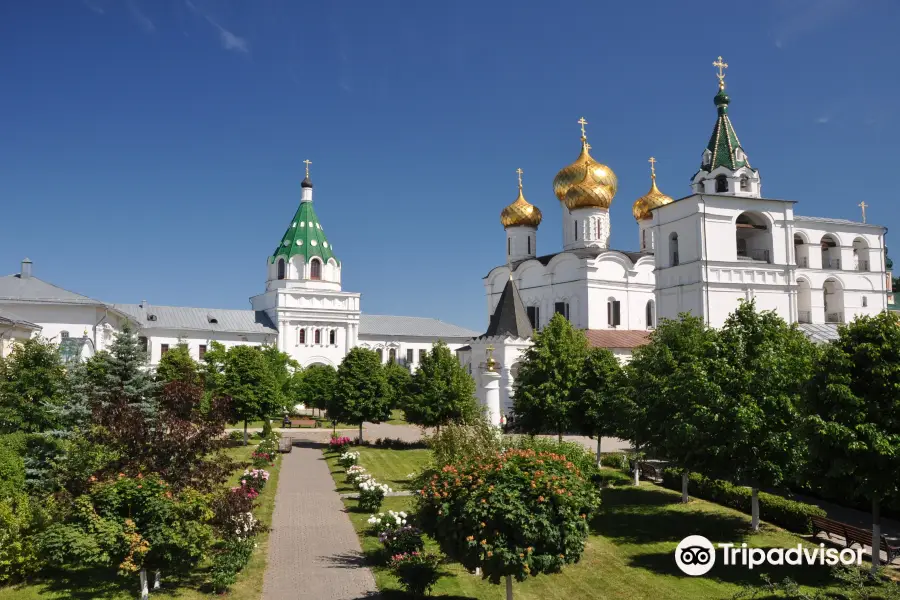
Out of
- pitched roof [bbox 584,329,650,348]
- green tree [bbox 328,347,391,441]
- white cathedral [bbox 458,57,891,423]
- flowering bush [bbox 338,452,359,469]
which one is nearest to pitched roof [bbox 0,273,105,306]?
green tree [bbox 328,347,391,441]

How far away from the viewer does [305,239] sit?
63812 mm

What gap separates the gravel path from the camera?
12.5m

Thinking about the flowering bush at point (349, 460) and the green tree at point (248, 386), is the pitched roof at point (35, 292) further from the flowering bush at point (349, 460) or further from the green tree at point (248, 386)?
the flowering bush at point (349, 460)

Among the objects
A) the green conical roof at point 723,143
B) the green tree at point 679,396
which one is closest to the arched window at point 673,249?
the green conical roof at point 723,143

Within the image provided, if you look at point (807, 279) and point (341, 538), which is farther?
point (807, 279)

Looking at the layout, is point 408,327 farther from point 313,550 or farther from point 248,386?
point 313,550

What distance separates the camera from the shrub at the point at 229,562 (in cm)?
1210

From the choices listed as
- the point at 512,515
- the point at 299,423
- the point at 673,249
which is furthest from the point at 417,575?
the point at 299,423

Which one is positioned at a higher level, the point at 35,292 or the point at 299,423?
the point at 35,292

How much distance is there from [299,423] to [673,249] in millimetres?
26502

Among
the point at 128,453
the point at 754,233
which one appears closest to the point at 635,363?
the point at 128,453

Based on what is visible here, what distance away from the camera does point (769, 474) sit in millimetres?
15406

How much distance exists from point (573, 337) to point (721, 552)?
15430 millimetres

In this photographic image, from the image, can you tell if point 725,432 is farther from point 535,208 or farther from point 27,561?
point 535,208
